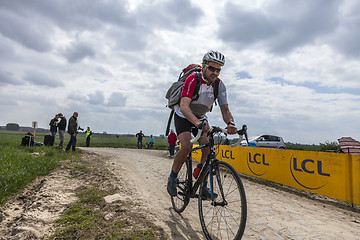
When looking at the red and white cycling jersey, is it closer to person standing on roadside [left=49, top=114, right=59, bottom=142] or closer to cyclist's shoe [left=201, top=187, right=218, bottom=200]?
cyclist's shoe [left=201, top=187, right=218, bottom=200]

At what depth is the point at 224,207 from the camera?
2.82 meters

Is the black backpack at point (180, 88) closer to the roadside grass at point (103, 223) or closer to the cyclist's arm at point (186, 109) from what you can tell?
the cyclist's arm at point (186, 109)

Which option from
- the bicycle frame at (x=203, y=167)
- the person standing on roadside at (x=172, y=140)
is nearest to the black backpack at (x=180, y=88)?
the bicycle frame at (x=203, y=167)

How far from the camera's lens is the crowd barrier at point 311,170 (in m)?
5.90

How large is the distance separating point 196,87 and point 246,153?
733 centimetres

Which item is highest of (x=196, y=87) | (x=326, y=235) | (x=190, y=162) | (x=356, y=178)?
(x=196, y=87)

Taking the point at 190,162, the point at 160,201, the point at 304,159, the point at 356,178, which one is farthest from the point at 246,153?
the point at 190,162

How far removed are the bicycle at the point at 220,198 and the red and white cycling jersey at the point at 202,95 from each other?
643 millimetres

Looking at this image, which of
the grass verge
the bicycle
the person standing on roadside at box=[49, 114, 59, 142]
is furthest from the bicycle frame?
the person standing on roadside at box=[49, 114, 59, 142]

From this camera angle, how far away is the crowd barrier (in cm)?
590

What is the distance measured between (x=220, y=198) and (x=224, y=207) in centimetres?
14

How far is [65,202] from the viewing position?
13.8 feet

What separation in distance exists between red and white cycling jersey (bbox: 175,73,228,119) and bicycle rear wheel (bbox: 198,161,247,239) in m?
1.03

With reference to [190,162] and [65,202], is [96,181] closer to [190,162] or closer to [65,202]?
[65,202]
